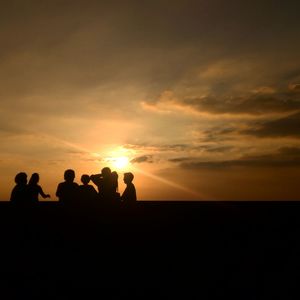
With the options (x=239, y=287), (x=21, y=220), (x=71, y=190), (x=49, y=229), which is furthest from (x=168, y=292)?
(x=71, y=190)

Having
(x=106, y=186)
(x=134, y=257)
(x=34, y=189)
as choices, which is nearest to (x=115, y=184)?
(x=106, y=186)

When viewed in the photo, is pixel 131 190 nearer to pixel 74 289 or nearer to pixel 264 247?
pixel 264 247

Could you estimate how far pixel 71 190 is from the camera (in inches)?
323

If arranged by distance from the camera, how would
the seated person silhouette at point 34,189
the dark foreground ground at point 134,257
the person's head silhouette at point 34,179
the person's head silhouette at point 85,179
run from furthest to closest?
the person's head silhouette at point 85,179
the person's head silhouette at point 34,179
the seated person silhouette at point 34,189
the dark foreground ground at point 134,257

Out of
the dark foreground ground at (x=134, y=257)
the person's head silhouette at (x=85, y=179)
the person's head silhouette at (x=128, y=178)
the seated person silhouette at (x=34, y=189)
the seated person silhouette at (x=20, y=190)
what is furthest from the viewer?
the person's head silhouette at (x=85, y=179)

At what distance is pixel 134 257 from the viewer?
5684mm

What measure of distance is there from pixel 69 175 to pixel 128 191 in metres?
1.50

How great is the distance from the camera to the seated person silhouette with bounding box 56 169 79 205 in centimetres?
820

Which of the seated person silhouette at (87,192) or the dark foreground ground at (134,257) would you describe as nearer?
the dark foreground ground at (134,257)

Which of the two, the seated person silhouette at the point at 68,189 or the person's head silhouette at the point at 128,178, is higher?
the person's head silhouette at the point at 128,178

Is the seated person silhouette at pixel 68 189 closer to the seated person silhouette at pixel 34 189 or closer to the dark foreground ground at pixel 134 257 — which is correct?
the seated person silhouette at pixel 34 189

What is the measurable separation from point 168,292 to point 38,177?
5.31 m

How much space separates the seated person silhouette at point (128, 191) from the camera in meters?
8.87

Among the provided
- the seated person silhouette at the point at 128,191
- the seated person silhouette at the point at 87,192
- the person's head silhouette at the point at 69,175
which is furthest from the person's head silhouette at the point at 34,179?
the seated person silhouette at the point at 128,191
